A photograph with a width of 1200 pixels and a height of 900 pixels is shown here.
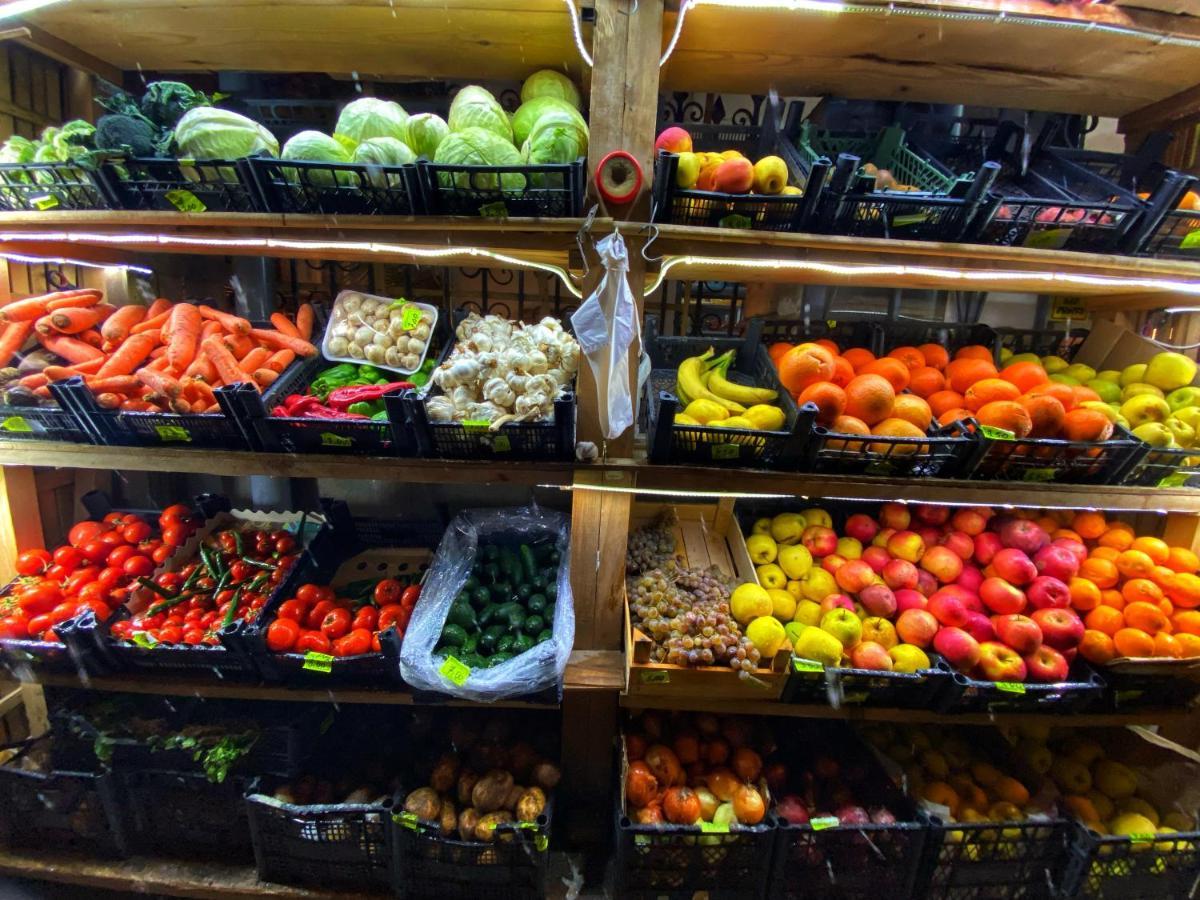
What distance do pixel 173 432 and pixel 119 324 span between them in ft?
2.09

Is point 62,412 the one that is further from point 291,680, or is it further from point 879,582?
point 879,582

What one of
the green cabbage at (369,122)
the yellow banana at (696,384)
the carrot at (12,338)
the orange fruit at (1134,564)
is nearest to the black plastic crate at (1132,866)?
the orange fruit at (1134,564)

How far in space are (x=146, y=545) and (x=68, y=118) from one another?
62.3 inches

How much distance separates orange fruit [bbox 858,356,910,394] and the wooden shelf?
858 mm

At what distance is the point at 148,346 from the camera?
5.77 ft

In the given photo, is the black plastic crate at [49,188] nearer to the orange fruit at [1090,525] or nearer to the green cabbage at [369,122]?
the green cabbage at [369,122]

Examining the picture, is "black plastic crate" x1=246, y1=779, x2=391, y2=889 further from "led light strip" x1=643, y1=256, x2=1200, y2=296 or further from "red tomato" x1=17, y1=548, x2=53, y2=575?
"led light strip" x1=643, y1=256, x2=1200, y2=296

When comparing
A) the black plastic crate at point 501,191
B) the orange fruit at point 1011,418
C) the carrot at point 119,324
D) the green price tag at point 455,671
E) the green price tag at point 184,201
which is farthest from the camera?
the carrot at point 119,324

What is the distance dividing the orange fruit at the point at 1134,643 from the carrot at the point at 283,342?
9.03 feet

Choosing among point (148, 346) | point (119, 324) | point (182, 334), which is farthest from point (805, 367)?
point (119, 324)

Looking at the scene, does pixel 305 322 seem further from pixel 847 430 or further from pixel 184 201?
pixel 847 430

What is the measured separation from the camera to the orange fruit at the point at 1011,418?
1476 mm

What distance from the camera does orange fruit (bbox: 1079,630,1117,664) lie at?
5.21 ft

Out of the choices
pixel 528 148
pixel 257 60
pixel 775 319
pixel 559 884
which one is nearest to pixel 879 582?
pixel 775 319
